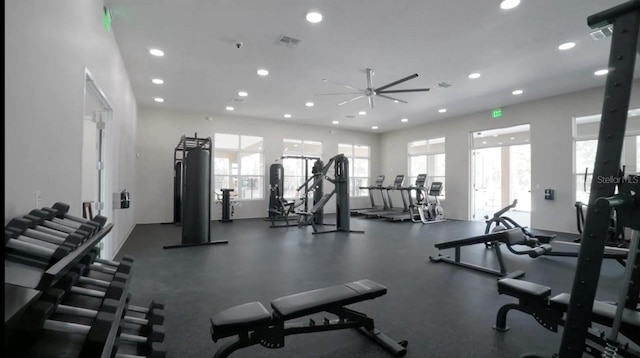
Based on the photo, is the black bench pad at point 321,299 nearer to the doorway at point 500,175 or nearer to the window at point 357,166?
the doorway at point 500,175

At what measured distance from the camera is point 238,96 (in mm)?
7289

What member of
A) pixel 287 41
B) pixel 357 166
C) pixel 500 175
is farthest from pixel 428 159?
pixel 287 41

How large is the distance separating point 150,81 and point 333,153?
6585 millimetres

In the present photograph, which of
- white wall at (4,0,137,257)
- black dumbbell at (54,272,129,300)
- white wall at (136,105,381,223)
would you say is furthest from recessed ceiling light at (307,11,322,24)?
white wall at (136,105,381,223)

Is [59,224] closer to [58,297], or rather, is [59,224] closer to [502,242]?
[58,297]

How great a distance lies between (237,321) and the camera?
1.66 m

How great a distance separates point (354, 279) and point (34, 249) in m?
2.99

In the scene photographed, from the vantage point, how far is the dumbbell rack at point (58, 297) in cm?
105

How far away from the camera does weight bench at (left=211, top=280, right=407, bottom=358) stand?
5.46ft

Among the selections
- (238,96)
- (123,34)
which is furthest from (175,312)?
(238,96)

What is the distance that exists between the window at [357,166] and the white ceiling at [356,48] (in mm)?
4429

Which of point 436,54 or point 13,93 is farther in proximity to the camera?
point 436,54

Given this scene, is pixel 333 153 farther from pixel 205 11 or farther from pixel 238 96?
pixel 205 11

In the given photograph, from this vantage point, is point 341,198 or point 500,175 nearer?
point 341,198
